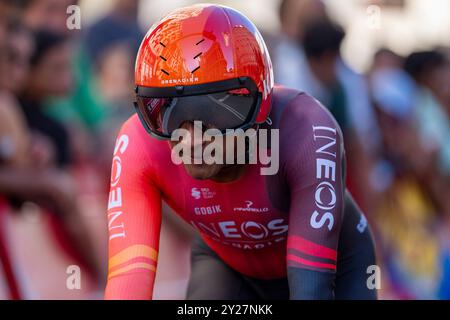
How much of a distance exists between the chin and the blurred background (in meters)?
3.34

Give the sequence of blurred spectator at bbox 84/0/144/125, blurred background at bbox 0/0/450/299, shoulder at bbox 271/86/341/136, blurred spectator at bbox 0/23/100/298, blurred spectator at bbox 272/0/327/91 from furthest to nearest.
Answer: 1. blurred spectator at bbox 272/0/327/91
2. blurred spectator at bbox 84/0/144/125
3. blurred background at bbox 0/0/450/299
4. blurred spectator at bbox 0/23/100/298
5. shoulder at bbox 271/86/341/136

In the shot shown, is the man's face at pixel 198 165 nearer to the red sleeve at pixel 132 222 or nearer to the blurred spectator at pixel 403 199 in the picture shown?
the red sleeve at pixel 132 222

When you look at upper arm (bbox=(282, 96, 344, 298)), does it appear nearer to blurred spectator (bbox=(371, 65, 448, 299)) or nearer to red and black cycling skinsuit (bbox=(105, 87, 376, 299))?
red and black cycling skinsuit (bbox=(105, 87, 376, 299))

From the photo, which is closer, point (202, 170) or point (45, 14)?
point (202, 170)

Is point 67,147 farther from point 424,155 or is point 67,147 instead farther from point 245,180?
point 424,155

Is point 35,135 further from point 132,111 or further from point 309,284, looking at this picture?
point 309,284

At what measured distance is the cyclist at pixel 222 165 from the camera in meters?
3.80

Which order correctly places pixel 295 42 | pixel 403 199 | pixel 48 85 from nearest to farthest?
pixel 48 85, pixel 295 42, pixel 403 199

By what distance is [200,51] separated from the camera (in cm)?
379

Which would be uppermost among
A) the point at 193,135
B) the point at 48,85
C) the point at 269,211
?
the point at 193,135

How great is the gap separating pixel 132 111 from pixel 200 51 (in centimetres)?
412

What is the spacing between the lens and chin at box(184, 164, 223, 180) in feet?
12.9

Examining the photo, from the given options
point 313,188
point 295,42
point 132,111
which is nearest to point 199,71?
point 313,188

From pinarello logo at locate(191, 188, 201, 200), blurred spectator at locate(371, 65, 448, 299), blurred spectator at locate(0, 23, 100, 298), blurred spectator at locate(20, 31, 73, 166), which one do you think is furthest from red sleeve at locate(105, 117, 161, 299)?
blurred spectator at locate(371, 65, 448, 299)
